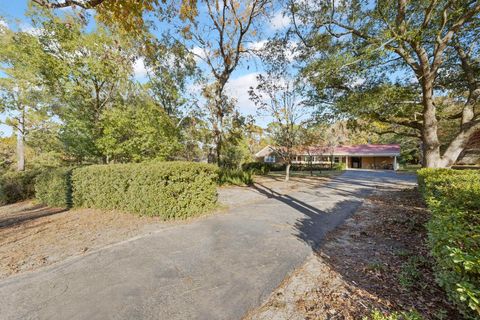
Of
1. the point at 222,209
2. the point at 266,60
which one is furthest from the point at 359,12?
the point at 222,209

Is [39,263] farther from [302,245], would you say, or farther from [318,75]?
[318,75]

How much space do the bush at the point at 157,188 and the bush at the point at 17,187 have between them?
744cm

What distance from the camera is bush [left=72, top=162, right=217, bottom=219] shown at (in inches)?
219

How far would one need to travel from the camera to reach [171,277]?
9.75ft

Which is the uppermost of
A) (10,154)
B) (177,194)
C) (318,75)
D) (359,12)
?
(359,12)

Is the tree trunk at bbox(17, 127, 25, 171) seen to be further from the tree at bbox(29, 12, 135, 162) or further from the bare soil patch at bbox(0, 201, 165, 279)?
the bare soil patch at bbox(0, 201, 165, 279)

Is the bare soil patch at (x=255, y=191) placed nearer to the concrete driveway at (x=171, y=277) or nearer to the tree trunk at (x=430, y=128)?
the concrete driveway at (x=171, y=277)

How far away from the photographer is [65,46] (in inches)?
440

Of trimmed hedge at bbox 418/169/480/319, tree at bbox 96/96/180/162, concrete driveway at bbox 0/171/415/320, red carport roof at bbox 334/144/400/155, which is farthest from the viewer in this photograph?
red carport roof at bbox 334/144/400/155

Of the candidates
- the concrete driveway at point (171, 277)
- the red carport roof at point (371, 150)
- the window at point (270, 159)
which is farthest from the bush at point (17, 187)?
the red carport roof at point (371, 150)

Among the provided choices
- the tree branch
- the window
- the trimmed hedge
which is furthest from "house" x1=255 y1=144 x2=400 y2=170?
the tree branch

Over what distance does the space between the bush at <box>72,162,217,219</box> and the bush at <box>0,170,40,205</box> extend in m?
7.44

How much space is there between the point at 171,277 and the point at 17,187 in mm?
14400

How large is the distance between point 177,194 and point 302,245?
3.71 metres
